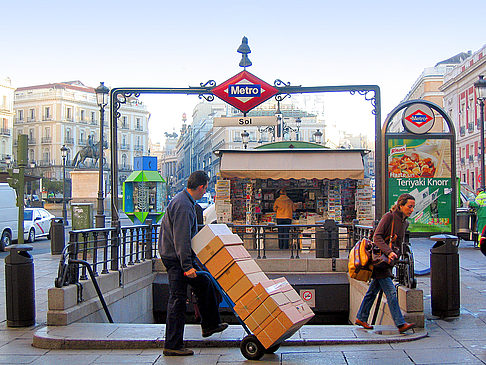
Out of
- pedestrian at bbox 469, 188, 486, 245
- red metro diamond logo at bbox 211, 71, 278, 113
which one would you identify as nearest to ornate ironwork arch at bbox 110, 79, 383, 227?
red metro diamond logo at bbox 211, 71, 278, 113

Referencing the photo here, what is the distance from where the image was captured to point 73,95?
10500 cm

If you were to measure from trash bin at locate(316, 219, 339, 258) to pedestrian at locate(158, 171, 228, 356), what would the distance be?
275 inches

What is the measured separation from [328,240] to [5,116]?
86.5 metres

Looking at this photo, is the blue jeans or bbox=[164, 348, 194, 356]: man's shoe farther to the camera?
the blue jeans

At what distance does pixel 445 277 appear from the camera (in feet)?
27.2

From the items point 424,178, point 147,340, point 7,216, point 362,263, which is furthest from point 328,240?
point 7,216

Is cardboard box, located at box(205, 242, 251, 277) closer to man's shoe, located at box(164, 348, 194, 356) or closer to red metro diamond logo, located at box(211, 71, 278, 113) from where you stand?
man's shoe, located at box(164, 348, 194, 356)

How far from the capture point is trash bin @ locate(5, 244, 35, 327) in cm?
795

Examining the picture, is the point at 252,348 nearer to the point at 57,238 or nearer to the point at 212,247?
the point at 212,247

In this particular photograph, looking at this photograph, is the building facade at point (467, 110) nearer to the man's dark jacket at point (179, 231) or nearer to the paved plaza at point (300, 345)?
the paved plaza at point (300, 345)

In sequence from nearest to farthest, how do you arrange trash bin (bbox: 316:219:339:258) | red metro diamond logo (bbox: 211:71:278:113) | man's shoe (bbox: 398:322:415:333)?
man's shoe (bbox: 398:322:415:333)
red metro diamond logo (bbox: 211:71:278:113)
trash bin (bbox: 316:219:339:258)

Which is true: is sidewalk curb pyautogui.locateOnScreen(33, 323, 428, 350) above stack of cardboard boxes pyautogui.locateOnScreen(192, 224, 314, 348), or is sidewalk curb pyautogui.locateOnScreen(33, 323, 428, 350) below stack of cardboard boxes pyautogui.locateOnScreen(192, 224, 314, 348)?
below

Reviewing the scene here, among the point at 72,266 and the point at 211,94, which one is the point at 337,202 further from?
the point at 72,266

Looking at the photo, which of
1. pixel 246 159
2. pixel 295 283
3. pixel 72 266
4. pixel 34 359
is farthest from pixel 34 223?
pixel 34 359
